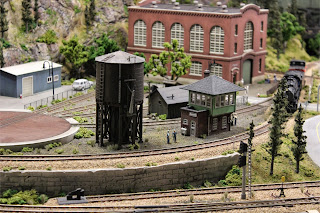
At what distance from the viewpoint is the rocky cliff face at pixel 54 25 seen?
3597 inches

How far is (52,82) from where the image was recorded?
87.9 metres

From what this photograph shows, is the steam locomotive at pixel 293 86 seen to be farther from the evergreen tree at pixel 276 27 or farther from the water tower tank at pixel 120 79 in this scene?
the evergreen tree at pixel 276 27

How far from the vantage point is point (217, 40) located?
9444 centimetres

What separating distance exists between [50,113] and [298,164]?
2926cm

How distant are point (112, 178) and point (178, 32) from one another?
46272mm

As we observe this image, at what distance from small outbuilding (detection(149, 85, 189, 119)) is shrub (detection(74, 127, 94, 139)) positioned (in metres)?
11.7

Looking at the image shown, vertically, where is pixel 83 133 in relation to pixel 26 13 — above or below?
below

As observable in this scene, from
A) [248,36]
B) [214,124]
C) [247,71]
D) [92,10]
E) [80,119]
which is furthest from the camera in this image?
[92,10]

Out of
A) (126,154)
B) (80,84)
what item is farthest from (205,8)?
(126,154)

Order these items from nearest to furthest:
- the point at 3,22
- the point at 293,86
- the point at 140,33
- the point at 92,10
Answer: the point at 293,86 < the point at 3,22 < the point at 140,33 < the point at 92,10

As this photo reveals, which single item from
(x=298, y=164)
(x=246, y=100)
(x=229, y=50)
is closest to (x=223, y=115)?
(x=298, y=164)

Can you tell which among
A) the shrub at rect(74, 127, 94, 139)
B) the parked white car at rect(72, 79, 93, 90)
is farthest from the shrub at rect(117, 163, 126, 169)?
the parked white car at rect(72, 79, 93, 90)

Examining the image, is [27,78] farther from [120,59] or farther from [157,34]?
[120,59]

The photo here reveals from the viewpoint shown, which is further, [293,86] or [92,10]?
[92,10]
